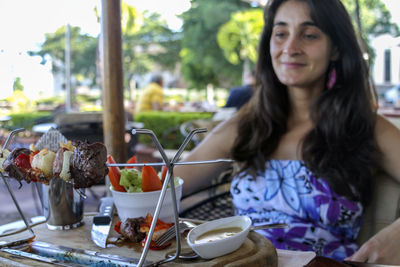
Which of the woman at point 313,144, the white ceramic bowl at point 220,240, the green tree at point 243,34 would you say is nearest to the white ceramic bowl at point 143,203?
the white ceramic bowl at point 220,240

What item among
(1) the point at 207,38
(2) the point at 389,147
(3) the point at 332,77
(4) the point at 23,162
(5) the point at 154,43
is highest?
(5) the point at 154,43

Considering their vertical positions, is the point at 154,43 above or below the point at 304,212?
above

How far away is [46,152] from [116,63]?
0.85 m

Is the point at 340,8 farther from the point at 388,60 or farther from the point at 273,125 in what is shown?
the point at 388,60

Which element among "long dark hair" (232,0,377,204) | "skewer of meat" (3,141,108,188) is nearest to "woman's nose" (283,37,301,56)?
"long dark hair" (232,0,377,204)

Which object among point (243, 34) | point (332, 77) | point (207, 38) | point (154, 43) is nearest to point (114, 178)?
point (332, 77)

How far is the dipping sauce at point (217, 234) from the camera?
2.91 feet

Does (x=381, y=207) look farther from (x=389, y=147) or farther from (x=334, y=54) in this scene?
(x=334, y=54)

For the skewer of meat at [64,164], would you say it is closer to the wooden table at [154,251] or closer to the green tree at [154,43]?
the wooden table at [154,251]

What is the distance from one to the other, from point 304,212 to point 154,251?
94cm

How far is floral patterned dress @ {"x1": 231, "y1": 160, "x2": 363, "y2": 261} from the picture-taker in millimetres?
1632

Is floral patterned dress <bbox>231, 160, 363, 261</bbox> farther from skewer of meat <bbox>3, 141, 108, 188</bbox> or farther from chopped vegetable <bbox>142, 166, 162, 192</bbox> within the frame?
skewer of meat <bbox>3, 141, 108, 188</bbox>

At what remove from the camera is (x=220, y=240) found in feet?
2.73

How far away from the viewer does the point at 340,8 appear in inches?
68.3
